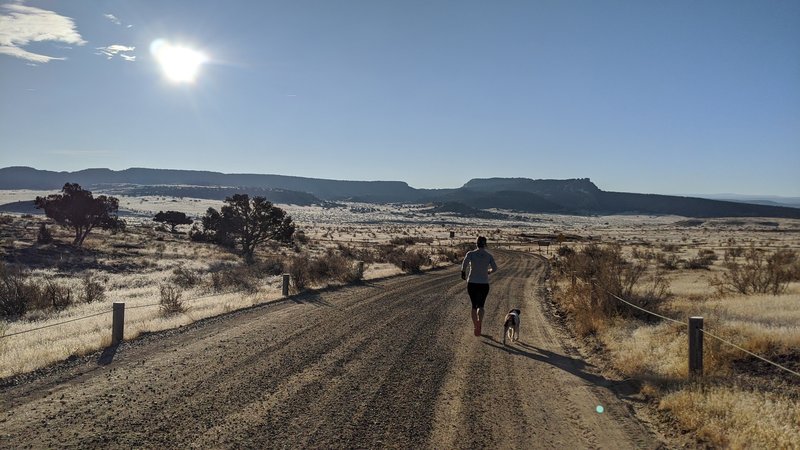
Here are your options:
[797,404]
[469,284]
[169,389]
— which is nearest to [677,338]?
[797,404]

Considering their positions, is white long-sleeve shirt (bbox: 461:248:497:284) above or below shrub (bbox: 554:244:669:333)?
above

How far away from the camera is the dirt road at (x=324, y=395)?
6.13m

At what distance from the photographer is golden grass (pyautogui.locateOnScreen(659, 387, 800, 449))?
5.79 metres

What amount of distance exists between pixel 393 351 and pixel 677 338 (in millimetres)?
5485

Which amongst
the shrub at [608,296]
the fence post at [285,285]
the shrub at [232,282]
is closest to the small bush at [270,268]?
the shrub at [232,282]

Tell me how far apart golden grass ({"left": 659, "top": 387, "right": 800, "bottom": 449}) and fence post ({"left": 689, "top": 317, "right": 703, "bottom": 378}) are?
0.68 m

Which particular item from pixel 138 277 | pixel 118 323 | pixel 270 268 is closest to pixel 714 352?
pixel 118 323

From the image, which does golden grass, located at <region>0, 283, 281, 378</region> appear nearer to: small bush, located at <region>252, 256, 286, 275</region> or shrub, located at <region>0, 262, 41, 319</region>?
shrub, located at <region>0, 262, 41, 319</region>

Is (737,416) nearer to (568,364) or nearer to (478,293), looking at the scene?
(568,364)

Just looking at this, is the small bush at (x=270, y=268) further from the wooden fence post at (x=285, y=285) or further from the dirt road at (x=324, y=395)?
the dirt road at (x=324, y=395)

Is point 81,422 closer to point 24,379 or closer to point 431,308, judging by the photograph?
point 24,379

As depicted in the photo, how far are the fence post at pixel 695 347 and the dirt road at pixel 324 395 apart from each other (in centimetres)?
133

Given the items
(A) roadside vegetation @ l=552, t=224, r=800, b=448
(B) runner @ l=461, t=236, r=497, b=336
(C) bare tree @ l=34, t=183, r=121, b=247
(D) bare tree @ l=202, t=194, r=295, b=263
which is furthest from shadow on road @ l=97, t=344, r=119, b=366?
(C) bare tree @ l=34, t=183, r=121, b=247

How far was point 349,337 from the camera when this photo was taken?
37.9ft
